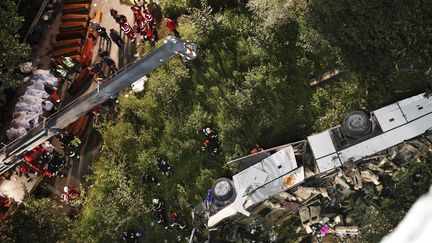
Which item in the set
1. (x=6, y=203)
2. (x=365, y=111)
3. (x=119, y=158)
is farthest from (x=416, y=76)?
(x=6, y=203)

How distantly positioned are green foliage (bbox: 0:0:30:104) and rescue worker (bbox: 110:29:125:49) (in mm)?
4454

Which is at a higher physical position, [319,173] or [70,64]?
[70,64]

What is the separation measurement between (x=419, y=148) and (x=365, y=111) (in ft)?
10.7

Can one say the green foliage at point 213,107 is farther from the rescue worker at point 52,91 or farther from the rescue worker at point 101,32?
the rescue worker at point 101,32

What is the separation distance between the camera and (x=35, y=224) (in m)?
21.4

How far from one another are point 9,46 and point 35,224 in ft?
30.0

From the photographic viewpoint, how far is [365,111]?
20547mm

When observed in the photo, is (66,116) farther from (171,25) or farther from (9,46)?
(171,25)

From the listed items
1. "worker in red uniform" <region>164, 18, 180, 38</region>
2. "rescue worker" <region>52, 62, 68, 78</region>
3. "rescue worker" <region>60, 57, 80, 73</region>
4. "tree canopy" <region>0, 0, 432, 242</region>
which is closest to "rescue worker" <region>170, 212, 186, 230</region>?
"tree canopy" <region>0, 0, 432, 242</region>

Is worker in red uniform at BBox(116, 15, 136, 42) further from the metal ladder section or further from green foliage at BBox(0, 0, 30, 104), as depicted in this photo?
green foliage at BBox(0, 0, 30, 104)

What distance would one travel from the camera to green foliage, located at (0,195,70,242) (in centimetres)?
2075

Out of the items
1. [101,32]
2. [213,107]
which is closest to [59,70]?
[101,32]

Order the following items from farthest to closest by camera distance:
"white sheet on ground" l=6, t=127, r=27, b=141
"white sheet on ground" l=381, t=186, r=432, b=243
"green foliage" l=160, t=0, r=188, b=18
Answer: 1. "green foliage" l=160, t=0, r=188, b=18
2. "white sheet on ground" l=6, t=127, r=27, b=141
3. "white sheet on ground" l=381, t=186, r=432, b=243

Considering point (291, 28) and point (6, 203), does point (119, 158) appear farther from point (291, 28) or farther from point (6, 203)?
point (291, 28)
